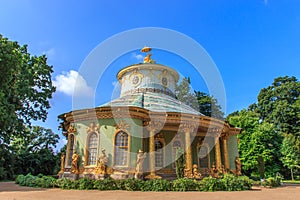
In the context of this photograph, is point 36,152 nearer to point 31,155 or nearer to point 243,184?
point 31,155

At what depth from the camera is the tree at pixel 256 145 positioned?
22.4 m

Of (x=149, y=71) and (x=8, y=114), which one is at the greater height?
(x=149, y=71)

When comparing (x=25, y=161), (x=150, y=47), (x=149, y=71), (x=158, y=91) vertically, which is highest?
(x=150, y=47)

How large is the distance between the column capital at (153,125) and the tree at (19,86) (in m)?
10.3

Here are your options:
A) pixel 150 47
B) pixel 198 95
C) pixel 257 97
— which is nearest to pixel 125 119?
pixel 150 47

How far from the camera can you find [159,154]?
49.4 ft

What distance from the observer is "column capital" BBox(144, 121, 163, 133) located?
1370 centimetres

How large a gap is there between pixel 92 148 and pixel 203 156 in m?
8.57

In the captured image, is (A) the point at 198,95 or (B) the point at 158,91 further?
(A) the point at 198,95

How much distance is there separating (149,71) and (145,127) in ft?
27.0

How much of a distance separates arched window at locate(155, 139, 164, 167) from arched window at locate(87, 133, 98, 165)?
13.8 ft

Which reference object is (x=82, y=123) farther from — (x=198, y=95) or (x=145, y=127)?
(x=198, y=95)

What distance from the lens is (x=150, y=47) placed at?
73.6 feet

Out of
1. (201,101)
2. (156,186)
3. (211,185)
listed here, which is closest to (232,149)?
(211,185)
